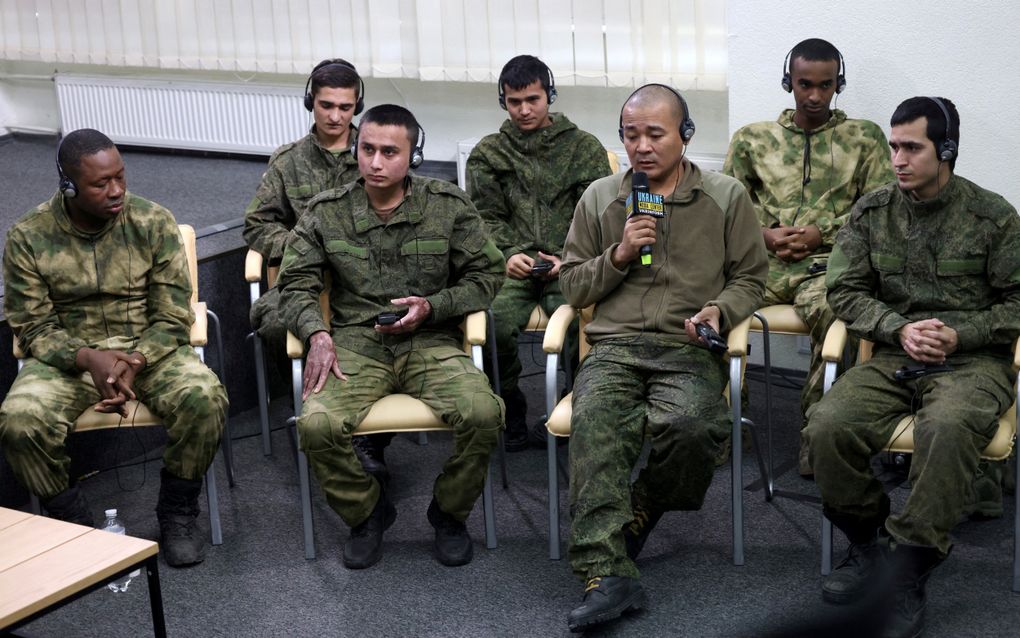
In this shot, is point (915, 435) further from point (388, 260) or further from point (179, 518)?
point (179, 518)

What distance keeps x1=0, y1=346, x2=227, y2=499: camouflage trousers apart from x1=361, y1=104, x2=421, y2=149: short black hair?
87 cm

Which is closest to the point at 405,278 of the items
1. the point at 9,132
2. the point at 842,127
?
the point at 842,127

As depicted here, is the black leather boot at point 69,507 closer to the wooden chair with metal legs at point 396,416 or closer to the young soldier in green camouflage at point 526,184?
the wooden chair with metal legs at point 396,416

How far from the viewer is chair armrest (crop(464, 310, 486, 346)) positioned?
3438 mm

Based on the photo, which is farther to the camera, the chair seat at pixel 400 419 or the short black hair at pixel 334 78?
the short black hair at pixel 334 78

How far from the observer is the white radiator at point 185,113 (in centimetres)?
618

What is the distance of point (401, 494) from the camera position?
12.6 ft

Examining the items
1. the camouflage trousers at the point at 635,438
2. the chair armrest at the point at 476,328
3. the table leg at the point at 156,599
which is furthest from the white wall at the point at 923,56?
the table leg at the point at 156,599

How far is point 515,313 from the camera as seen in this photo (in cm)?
401

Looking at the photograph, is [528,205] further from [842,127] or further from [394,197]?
[842,127]

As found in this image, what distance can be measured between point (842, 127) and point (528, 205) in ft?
3.52

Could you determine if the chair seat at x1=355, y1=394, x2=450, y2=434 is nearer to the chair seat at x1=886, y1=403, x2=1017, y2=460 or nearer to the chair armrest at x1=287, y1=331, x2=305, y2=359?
the chair armrest at x1=287, y1=331, x2=305, y2=359

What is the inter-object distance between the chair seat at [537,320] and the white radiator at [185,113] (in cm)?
248

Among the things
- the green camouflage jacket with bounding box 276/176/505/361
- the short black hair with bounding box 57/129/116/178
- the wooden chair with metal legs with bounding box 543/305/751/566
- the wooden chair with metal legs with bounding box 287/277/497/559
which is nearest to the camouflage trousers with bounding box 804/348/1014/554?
the wooden chair with metal legs with bounding box 543/305/751/566
